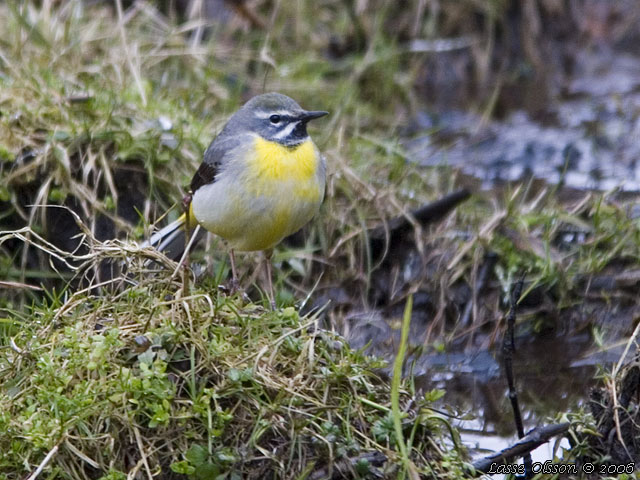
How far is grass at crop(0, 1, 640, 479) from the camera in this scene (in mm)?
4172

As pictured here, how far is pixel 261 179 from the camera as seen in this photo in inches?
214

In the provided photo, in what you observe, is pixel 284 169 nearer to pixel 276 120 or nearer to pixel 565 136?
pixel 276 120

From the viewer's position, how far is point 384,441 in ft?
14.1

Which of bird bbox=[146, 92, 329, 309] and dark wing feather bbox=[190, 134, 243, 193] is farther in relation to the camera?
dark wing feather bbox=[190, 134, 243, 193]

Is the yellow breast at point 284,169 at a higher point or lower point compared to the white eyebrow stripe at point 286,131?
lower

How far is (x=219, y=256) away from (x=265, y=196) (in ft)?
4.83

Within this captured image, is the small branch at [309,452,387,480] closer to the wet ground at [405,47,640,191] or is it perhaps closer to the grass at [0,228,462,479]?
the grass at [0,228,462,479]

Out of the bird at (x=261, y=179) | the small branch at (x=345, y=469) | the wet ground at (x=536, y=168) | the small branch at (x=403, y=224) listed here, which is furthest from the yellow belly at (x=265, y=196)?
the small branch at (x=345, y=469)

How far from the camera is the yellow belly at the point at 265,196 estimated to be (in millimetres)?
5402

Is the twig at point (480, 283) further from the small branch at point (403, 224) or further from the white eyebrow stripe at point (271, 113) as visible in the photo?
the white eyebrow stripe at point (271, 113)

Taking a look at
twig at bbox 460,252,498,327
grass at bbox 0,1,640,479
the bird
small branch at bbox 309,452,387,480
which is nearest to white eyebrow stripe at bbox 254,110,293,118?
the bird

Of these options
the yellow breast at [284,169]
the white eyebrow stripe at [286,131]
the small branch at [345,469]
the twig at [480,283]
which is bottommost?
the twig at [480,283]

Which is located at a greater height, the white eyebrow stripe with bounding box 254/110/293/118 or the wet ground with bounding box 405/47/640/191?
the white eyebrow stripe with bounding box 254/110/293/118

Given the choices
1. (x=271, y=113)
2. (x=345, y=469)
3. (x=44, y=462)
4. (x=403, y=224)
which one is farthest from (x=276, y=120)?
(x=44, y=462)
